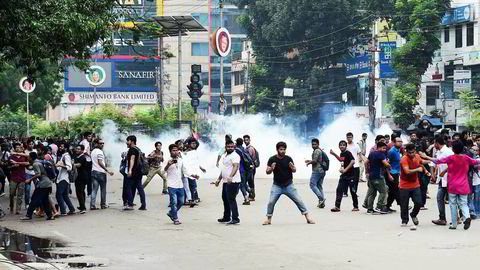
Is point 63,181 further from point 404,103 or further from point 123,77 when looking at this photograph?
point 123,77

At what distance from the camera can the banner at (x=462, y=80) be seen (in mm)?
57125

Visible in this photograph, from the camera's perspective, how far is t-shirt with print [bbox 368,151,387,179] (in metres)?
18.8

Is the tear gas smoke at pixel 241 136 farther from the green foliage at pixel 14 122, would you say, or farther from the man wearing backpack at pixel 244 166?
the green foliage at pixel 14 122

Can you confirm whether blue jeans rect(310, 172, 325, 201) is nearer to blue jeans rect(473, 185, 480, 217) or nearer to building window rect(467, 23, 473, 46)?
blue jeans rect(473, 185, 480, 217)

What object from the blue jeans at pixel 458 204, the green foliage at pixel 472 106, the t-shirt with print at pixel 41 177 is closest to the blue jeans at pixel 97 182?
the t-shirt with print at pixel 41 177

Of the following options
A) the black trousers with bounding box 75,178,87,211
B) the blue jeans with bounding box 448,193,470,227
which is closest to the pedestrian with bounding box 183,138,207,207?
the black trousers with bounding box 75,178,87,211

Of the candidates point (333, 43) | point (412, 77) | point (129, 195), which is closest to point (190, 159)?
point (129, 195)

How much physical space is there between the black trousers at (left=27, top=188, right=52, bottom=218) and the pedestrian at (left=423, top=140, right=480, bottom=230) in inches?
321

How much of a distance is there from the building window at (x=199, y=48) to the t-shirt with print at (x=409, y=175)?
258 ft

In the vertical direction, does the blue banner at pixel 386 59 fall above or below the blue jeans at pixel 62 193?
above

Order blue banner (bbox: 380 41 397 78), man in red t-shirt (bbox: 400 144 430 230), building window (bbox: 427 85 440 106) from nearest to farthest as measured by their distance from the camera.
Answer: man in red t-shirt (bbox: 400 144 430 230) → blue banner (bbox: 380 41 397 78) → building window (bbox: 427 85 440 106)

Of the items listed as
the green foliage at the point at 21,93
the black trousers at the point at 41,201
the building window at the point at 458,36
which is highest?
the building window at the point at 458,36

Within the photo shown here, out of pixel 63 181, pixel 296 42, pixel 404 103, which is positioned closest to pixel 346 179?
pixel 63 181

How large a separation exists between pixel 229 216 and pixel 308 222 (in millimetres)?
1568
